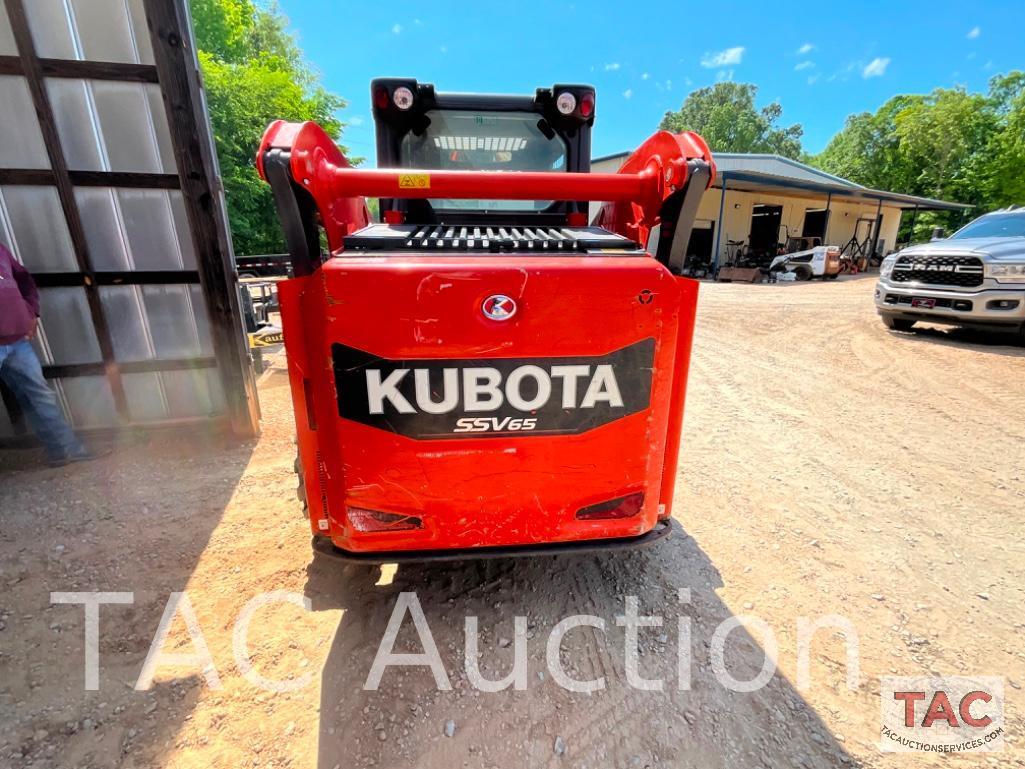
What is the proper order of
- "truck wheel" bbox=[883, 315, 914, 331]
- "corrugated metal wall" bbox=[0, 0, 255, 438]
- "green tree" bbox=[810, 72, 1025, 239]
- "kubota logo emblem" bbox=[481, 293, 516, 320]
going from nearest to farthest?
1. "kubota logo emblem" bbox=[481, 293, 516, 320]
2. "corrugated metal wall" bbox=[0, 0, 255, 438]
3. "truck wheel" bbox=[883, 315, 914, 331]
4. "green tree" bbox=[810, 72, 1025, 239]

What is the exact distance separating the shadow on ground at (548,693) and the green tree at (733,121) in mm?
55774

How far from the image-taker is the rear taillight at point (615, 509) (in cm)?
198

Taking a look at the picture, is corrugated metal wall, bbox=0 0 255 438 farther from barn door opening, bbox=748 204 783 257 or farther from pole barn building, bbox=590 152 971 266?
barn door opening, bbox=748 204 783 257

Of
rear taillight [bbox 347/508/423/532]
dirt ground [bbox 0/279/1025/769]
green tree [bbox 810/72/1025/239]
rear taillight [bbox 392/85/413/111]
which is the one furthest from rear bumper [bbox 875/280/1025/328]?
green tree [bbox 810/72/1025/239]

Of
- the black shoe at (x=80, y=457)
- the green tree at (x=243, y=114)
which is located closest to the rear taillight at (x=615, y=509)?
the black shoe at (x=80, y=457)

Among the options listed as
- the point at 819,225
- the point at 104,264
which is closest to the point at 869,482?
the point at 104,264

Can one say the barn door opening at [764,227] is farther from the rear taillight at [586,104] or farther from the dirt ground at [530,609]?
the rear taillight at [586,104]

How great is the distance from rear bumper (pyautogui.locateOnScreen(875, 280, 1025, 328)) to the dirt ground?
326 centimetres

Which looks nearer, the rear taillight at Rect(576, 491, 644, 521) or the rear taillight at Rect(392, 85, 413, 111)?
the rear taillight at Rect(576, 491, 644, 521)

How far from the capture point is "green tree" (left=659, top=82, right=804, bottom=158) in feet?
166

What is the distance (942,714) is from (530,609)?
64.0 inches

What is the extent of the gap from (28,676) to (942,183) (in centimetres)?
4897

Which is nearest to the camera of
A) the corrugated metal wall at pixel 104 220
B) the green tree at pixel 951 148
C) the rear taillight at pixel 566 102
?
the rear taillight at pixel 566 102

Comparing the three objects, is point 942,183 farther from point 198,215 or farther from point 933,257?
point 198,215
